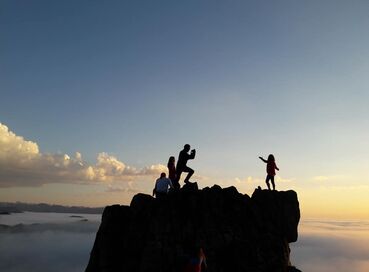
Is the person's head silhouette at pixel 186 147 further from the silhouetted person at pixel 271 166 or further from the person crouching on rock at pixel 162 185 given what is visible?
the silhouetted person at pixel 271 166

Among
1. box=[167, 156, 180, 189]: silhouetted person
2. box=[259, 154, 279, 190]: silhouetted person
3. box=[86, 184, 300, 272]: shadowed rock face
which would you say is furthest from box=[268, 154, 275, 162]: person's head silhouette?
box=[167, 156, 180, 189]: silhouetted person

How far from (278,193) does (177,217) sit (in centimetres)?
1027

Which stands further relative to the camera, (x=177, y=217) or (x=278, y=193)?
(x=278, y=193)

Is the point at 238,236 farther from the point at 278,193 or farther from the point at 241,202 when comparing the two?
the point at 278,193

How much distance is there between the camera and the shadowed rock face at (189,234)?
90.4 ft

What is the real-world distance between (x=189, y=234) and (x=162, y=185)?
14.4 feet

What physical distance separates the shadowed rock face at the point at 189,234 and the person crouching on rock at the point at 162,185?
81 centimetres

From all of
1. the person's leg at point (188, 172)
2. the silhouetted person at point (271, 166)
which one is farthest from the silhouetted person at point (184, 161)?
the silhouetted person at point (271, 166)

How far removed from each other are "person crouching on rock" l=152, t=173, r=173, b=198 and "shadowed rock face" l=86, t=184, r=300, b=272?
81 centimetres

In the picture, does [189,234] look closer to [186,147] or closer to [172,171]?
[172,171]

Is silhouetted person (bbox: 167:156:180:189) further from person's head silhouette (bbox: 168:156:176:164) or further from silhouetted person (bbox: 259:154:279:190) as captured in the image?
silhouetted person (bbox: 259:154:279:190)

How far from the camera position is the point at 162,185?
28.5m

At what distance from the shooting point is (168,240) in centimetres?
2766

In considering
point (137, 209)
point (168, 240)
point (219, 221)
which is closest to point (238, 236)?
point (219, 221)
